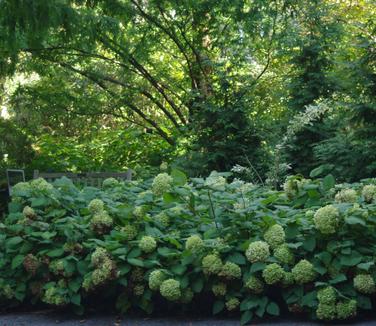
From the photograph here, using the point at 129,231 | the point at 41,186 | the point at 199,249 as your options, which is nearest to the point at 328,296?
the point at 199,249

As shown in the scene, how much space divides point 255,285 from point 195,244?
0.39 meters

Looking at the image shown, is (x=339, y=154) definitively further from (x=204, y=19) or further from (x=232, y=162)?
(x=204, y=19)

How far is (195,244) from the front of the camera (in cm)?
342

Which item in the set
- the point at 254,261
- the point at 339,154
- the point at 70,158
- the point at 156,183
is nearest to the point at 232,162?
the point at 339,154

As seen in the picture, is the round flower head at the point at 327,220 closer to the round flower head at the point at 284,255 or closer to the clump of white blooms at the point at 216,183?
the round flower head at the point at 284,255

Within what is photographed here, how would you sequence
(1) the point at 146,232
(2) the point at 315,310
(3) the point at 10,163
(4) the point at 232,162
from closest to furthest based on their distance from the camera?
(2) the point at 315,310 → (1) the point at 146,232 → (4) the point at 232,162 → (3) the point at 10,163

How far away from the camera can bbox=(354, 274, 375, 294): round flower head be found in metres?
3.08

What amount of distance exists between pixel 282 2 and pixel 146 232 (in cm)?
695

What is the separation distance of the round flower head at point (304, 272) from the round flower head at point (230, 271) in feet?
0.93

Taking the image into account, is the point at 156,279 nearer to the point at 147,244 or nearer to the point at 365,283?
the point at 147,244

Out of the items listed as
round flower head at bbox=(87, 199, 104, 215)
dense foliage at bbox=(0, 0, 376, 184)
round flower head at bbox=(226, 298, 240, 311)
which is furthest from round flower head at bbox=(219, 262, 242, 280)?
dense foliage at bbox=(0, 0, 376, 184)

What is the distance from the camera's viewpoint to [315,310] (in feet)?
10.4

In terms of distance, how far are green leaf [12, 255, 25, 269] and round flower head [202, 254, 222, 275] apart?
1128mm

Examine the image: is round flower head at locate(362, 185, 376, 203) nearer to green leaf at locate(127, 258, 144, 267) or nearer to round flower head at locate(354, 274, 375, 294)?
round flower head at locate(354, 274, 375, 294)
